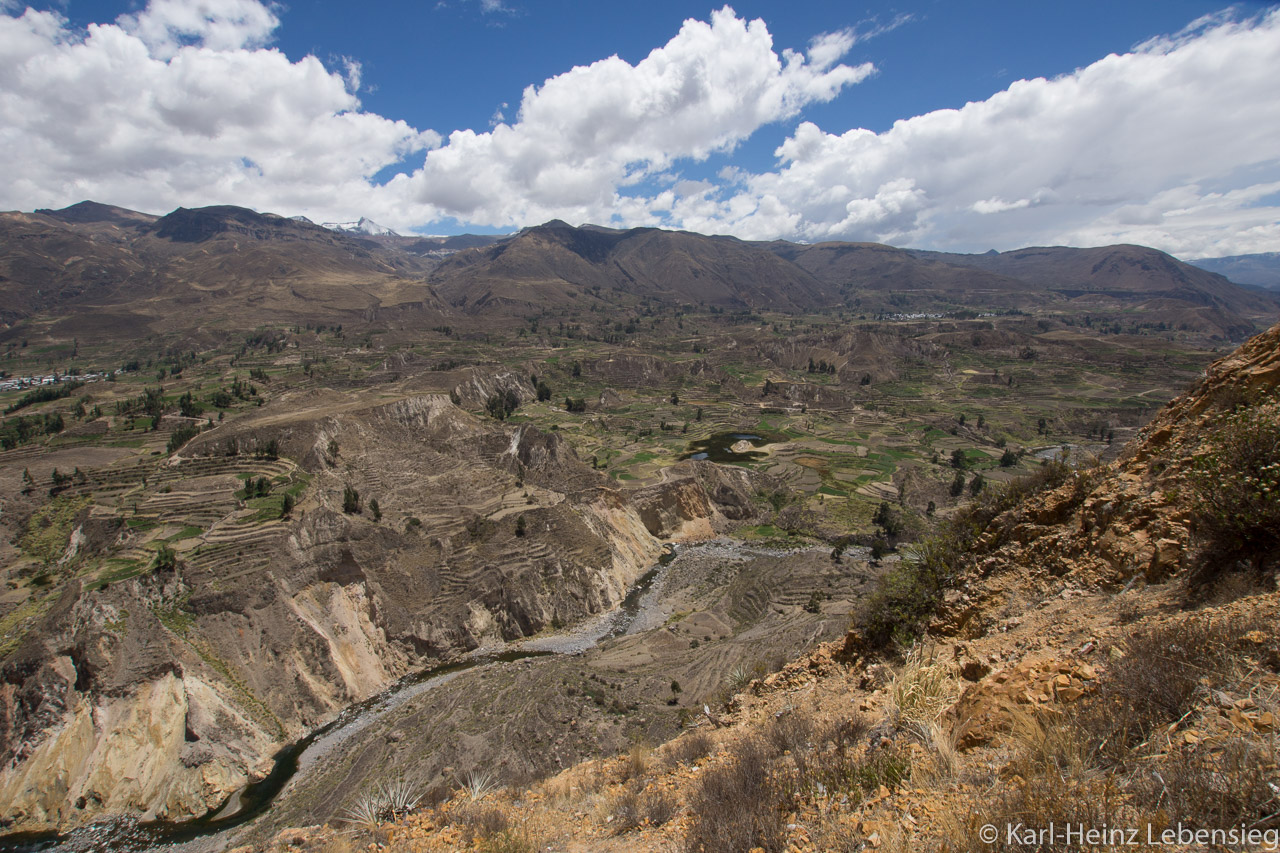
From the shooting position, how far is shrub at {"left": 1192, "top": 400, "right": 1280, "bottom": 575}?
7473mm

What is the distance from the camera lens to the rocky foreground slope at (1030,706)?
15.9ft

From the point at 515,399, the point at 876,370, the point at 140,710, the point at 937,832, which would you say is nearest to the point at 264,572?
the point at 140,710

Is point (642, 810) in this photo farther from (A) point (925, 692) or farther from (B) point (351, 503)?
(B) point (351, 503)

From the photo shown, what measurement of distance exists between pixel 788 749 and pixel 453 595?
34.4 m

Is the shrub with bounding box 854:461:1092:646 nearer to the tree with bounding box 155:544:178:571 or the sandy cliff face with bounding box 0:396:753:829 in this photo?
the sandy cliff face with bounding box 0:396:753:829

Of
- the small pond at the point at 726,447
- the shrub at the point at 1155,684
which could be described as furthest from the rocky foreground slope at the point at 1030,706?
the small pond at the point at 726,447

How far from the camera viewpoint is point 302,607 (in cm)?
3491

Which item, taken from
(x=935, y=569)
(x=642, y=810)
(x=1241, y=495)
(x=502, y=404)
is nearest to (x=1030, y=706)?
(x=1241, y=495)

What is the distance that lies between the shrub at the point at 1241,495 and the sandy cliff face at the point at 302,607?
120 ft

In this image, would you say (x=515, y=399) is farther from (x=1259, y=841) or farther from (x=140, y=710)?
(x=1259, y=841)

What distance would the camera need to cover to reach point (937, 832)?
553cm

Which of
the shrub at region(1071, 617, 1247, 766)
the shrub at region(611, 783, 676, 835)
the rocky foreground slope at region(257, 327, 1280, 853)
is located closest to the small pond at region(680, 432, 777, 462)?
the rocky foreground slope at region(257, 327, 1280, 853)

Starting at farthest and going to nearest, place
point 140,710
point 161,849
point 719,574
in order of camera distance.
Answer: point 719,574 < point 140,710 < point 161,849

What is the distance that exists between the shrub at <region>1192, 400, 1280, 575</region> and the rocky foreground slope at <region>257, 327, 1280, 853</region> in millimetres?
29
